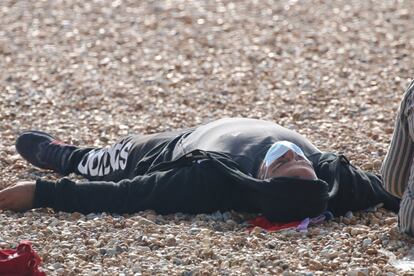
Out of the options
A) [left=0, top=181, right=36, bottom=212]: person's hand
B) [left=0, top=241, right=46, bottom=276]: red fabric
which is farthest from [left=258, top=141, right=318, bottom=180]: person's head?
[left=0, top=241, right=46, bottom=276]: red fabric

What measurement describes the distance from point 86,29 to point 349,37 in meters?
2.49

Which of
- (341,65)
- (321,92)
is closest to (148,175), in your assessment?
(321,92)

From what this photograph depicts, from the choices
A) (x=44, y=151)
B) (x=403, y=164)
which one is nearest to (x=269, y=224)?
(x=403, y=164)

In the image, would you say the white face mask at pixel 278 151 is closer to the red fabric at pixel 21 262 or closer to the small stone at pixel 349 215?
the small stone at pixel 349 215

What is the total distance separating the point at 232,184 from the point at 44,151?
5.16 ft

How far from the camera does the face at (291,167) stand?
564cm

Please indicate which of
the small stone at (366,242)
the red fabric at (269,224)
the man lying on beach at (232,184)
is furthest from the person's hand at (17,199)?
the small stone at (366,242)

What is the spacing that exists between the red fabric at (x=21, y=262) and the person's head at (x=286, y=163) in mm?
1307

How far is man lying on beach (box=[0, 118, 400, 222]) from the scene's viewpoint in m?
5.65

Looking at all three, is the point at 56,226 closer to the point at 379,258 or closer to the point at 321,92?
the point at 379,258

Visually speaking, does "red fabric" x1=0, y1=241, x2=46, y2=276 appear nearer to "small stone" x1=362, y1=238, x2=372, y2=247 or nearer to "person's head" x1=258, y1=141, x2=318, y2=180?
"person's head" x1=258, y1=141, x2=318, y2=180

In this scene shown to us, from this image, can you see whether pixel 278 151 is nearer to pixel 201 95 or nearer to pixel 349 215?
pixel 349 215

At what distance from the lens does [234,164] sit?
19.2ft

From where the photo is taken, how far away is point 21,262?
4883 millimetres
